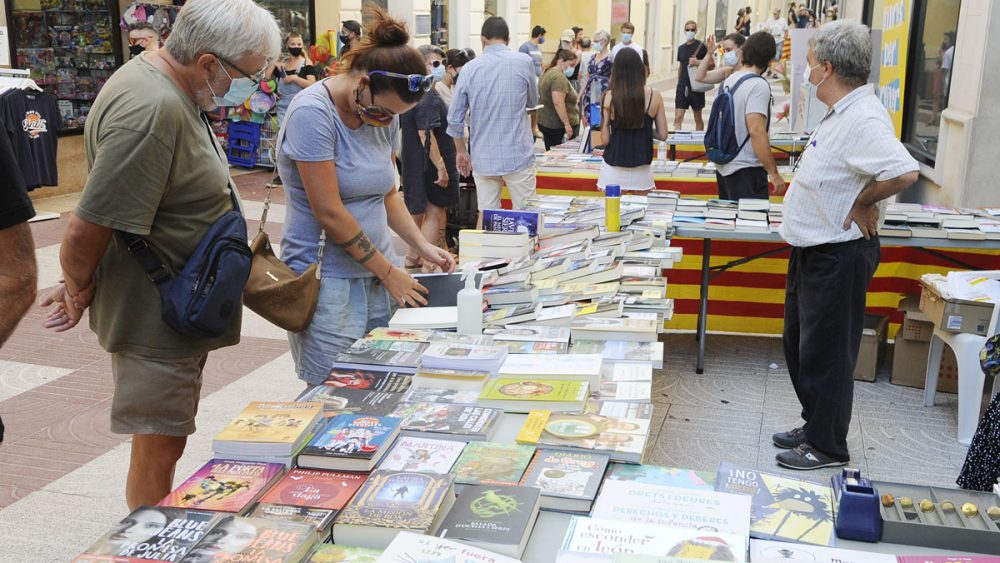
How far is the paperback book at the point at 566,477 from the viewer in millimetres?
1841

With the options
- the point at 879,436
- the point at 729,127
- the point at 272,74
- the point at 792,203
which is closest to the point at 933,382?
the point at 879,436

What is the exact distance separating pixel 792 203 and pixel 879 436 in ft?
4.62

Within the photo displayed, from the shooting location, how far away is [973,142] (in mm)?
5801

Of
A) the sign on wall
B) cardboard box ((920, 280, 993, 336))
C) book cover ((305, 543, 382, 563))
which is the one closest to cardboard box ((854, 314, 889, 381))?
cardboard box ((920, 280, 993, 336))

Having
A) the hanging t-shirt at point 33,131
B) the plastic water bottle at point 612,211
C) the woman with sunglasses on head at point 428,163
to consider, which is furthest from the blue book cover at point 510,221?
the hanging t-shirt at point 33,131

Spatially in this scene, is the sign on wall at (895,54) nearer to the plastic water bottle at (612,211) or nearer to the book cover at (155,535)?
the plastic water bottle at (612,211)

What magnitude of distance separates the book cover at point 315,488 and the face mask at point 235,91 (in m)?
1.07

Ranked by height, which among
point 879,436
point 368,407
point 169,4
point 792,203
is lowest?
point 879,436

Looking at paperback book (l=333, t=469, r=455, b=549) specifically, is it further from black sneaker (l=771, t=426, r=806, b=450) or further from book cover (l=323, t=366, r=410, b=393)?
black sneaker (l=771, t=426, r=806, b=450)

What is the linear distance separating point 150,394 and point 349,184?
0.89 m

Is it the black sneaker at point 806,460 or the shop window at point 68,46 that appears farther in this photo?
the shop window at point 68,46

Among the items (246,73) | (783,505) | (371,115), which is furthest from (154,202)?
(783,505)

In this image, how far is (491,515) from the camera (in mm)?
1736

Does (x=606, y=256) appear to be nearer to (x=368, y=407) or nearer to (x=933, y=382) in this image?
(x=368, y=407)
